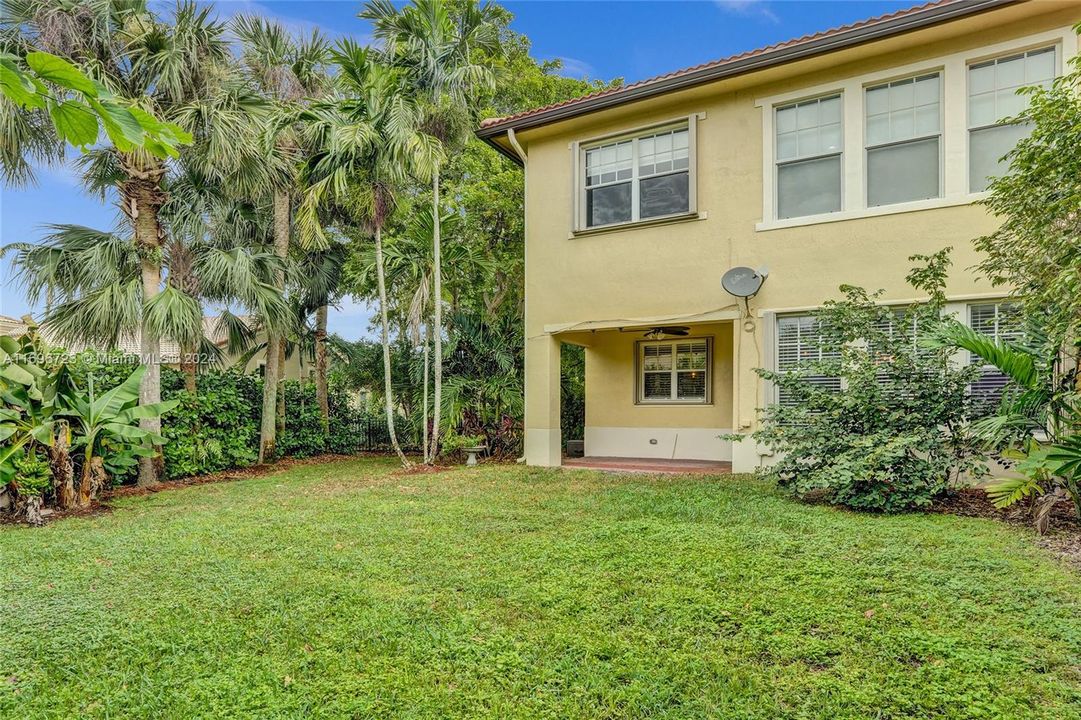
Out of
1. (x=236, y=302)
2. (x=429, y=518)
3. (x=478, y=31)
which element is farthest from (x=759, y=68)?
(x=236, y=302)

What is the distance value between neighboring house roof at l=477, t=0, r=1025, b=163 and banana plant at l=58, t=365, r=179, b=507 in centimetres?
820

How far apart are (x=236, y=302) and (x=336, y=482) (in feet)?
14.6

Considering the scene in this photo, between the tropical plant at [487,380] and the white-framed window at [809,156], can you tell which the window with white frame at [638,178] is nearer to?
the white-framed window at [809,156]

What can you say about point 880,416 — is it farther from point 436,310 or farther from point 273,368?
point 273,368

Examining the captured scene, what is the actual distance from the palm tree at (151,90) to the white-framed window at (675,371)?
30.4ft

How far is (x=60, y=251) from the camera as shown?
10.2 meters

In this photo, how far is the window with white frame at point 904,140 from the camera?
8781 millimetres

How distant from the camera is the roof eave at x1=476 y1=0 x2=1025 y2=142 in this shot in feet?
26.3

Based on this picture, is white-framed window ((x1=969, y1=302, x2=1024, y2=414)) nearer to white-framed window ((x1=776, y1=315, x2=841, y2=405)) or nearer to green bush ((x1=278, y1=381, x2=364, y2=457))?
white-framed window ((x1=776, y1=315, x2=841, y2=405))

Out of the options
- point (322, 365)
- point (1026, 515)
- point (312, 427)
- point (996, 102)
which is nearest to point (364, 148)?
point (322, 365)

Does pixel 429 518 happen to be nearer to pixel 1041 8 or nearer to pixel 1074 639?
pixel 1074 639

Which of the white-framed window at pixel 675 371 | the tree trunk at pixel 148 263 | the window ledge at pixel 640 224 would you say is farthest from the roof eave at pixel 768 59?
the tree trunk at pixel 148 263

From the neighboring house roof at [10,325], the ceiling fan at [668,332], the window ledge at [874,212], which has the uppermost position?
the window ledge at [874,212]

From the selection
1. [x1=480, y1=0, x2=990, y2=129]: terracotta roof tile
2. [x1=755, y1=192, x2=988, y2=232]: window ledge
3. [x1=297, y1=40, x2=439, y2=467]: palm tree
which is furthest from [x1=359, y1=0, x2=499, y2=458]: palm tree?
[x1=755, y1=192, x2=988, y2=232]: window ledge
